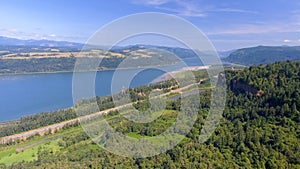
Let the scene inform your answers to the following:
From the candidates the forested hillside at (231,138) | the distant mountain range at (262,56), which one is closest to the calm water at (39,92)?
the forested hillside at (231,138)

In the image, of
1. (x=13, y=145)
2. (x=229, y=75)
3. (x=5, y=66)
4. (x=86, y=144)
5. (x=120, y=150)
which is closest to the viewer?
(x=120, y=150)

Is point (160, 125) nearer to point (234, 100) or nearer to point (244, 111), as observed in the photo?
point (244, 111)

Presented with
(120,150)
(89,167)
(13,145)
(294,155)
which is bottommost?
(13,145)

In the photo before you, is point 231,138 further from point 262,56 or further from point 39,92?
point 262,56

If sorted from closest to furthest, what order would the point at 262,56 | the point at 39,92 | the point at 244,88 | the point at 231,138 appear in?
the point at 231,138, the point at 244,88, the point at 39,92, the point at 262,56

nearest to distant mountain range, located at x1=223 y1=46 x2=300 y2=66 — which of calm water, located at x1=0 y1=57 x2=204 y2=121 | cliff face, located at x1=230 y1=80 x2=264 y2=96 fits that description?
calm water, located at x1=0 y1=57 x2=204 y2=121

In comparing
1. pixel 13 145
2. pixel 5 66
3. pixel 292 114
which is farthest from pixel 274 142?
pixel 5 66

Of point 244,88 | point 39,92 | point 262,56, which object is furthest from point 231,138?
point 262,56

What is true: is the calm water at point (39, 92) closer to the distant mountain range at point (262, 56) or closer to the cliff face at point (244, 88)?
the cliff face at point (244, 88)
